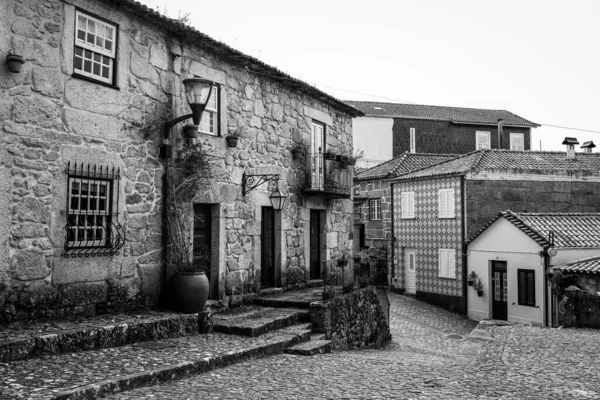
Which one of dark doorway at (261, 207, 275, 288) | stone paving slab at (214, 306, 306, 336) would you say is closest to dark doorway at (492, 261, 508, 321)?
dark doorway at (261, 207, 275, 288)

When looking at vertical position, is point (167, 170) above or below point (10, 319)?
above

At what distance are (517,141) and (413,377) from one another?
33201mm

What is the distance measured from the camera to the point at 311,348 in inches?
332

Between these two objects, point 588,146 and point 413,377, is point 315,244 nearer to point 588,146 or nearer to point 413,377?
point 413,377

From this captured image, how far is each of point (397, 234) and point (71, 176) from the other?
64.2 feet

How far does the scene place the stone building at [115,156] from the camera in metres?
7.12

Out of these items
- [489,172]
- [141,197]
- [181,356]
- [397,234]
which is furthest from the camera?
[397,234]

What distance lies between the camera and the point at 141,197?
8867mm

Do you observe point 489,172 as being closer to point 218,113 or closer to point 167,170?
point 218,113

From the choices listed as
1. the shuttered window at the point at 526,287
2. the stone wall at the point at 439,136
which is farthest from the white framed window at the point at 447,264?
the stone wall at the point at 439,136

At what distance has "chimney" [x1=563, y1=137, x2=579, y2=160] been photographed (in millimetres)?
24938

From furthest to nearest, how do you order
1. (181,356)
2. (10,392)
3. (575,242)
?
(575,242), (181,356), (10,392)

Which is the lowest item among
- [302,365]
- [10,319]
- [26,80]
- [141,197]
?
[302,365]

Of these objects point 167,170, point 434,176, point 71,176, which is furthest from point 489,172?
point 71,176
